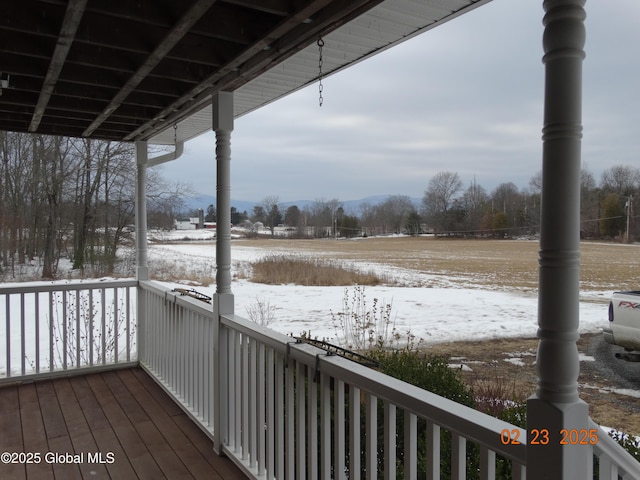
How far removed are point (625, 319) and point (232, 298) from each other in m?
2.02

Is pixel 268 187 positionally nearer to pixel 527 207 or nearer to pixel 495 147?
pixel 495 147

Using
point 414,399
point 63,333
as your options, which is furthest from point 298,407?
point 63,333

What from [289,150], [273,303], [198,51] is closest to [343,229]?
[273,303]

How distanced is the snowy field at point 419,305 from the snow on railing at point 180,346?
51.4 inches

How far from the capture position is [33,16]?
79.6 inches

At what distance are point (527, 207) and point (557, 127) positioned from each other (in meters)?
0.59

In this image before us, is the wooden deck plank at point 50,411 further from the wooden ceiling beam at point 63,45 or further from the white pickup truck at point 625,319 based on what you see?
Answer: the white pickup truck at point 625,319

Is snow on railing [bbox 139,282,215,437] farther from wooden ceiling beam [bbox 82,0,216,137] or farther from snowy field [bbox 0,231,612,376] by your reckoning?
wooden ceiling beam [bbox 82,0,216,137]

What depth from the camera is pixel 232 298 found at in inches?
110

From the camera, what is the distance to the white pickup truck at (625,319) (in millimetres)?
1808

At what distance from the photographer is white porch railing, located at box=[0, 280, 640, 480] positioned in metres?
1.23

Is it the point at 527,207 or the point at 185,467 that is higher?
the point at 527,207
